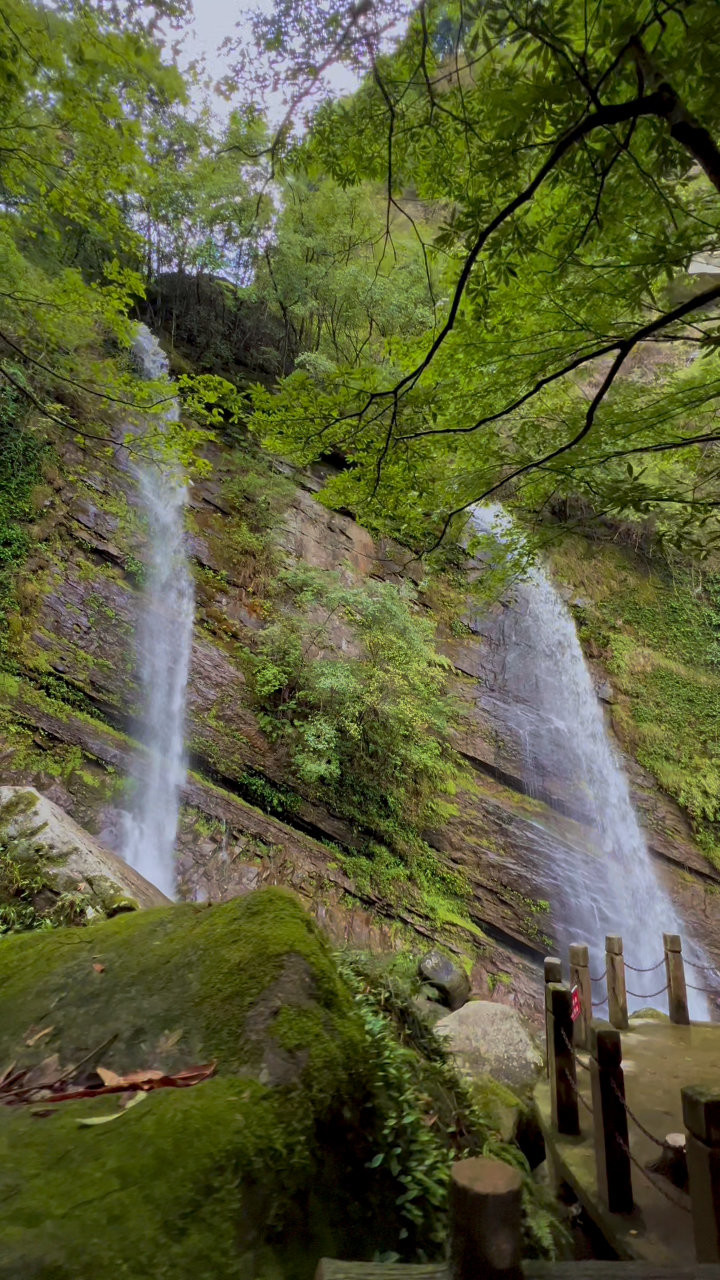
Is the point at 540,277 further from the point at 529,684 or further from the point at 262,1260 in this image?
the point at 529,684

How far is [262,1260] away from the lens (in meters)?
1.37

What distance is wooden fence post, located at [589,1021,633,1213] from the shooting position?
282 cm

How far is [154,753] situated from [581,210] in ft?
26.7

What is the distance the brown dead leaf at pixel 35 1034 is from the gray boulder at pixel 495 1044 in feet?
11.5

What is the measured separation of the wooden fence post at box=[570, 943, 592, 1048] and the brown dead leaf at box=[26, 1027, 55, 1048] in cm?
416

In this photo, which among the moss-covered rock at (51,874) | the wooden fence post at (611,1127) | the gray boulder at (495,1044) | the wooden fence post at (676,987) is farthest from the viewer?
the wooden fence post at (676,987)

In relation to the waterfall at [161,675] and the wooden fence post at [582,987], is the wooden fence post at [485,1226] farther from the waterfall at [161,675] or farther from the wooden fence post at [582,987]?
the waterfall at [161,675]

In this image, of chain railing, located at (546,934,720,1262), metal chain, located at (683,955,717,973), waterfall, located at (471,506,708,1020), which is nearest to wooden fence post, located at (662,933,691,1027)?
chain railing, located at (546,934,720,1262)

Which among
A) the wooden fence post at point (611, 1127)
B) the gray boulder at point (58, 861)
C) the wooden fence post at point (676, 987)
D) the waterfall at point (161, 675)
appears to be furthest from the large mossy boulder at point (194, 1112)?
the waterfall at point (161, 675)

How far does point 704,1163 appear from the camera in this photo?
2191 mm

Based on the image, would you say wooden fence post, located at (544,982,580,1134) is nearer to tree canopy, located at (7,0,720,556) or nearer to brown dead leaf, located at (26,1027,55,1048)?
brown dead leaf, located at (26,1027,55,1048)

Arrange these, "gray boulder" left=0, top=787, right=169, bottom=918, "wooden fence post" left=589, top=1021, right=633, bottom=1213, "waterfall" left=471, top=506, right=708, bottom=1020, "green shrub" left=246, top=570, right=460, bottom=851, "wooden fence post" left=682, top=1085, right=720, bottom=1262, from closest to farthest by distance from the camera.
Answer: "wooden fence post" left=682, top=1085, right=720, bottom=1262 → "wooden fence post" left=589, top=1021, right=633, bottom=1213 → "gray boulder" left=0, top=787, right=169, bottom=918 → "green shrub" left=246, top=570, right=460, bottom=851 → "waterfall" left=471, top=506, right=708, bottom=1020

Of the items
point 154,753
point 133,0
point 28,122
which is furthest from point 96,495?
point 133,0

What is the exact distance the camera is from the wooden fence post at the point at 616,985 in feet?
17.8
